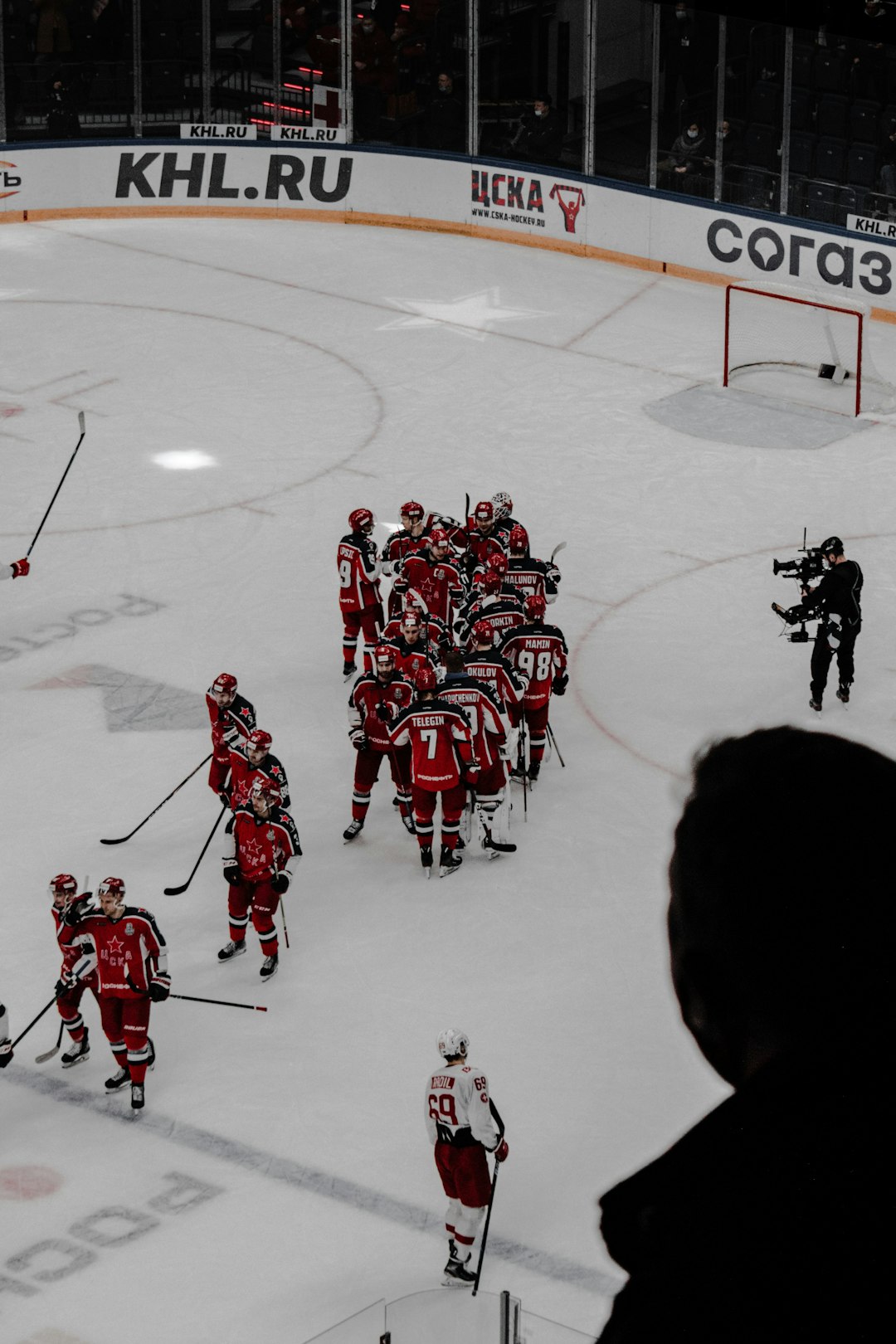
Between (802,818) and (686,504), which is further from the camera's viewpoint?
(686,504)

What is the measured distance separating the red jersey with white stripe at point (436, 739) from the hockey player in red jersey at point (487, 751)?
99mm

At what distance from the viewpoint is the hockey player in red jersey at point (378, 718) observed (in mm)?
8578

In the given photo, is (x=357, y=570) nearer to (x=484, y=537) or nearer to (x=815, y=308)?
(x=484, y=537)

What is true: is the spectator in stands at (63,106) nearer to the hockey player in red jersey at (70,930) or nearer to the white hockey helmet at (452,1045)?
the hockey player in red jersey at (70,930)

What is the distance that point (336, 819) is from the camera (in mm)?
9109

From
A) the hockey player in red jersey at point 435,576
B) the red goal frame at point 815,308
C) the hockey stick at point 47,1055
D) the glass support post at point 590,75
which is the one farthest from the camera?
the glass support post at point 590,75

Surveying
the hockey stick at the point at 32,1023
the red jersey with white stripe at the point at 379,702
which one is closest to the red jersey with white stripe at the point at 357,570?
the red jersey with white stripe at the point at 379,702

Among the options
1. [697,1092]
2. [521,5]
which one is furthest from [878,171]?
[697,1092]

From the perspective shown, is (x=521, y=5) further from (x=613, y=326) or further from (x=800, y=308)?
(x=800, y=308)

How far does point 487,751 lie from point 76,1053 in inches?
94.1

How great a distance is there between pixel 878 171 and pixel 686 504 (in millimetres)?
4988

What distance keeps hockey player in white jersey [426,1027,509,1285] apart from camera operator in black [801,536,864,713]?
444 centimetres

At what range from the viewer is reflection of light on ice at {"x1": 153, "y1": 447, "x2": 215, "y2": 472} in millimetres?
13547

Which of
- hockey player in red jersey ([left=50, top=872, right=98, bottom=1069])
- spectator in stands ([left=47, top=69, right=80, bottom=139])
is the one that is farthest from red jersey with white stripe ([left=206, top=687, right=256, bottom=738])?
spectator in stands ([left=47, top=69, right=80, bottom=139])
